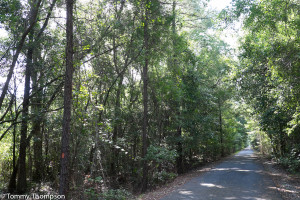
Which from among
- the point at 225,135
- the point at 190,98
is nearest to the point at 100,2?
the point at 190,98

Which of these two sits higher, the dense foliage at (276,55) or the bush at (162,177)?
the dense foliage at (276,55)

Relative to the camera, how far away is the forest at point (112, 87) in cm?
870

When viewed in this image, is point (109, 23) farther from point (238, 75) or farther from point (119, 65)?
point (238, 75)

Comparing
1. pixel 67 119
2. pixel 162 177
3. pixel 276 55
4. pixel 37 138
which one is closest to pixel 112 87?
pixel 37 138

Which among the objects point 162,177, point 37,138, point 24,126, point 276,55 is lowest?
point 162,177

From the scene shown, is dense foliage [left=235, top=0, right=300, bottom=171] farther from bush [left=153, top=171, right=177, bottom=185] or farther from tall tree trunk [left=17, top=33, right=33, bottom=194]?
tall tree trunk [left=17, top=33, right=33, bottom=194]

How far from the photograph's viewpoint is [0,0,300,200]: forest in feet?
28.6

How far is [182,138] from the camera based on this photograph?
15.9 meters

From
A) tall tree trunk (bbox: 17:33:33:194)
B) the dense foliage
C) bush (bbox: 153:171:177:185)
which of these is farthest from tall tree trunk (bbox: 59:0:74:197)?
bush (bbox: 153:171:177:185)

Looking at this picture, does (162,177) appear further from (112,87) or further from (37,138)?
(37,138)

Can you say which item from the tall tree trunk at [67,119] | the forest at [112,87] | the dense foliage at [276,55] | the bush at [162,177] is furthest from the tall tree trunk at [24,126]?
the dense foliage at [276,55]

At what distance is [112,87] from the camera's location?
1452 centimetres

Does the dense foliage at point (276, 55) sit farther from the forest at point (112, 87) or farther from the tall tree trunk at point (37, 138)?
the tall tree trunk at point (37, 138)

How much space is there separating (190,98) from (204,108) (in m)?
1.97
